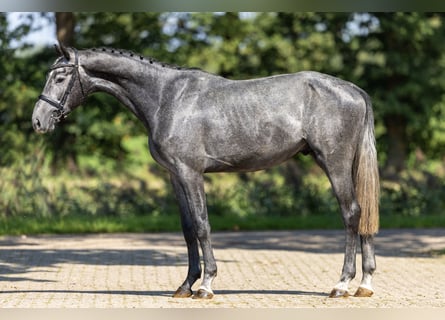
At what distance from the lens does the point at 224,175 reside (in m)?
20.4

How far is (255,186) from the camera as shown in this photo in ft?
63.0

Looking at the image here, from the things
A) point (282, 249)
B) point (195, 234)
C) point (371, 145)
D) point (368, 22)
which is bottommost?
point (282, 249)

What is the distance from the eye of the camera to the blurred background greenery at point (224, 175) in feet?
59.5

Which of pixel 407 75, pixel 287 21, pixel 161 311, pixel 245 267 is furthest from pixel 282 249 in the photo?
pixel 287 21

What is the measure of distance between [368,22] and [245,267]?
13.6m

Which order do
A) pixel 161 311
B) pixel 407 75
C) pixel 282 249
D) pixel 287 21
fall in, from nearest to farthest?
pixel 161 311
pixel 282 249
pixel 407 75
pixel 287 21

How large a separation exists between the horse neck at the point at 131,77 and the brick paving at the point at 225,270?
1.87 m

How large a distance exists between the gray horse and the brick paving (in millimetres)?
556

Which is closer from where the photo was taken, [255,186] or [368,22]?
[255,186]

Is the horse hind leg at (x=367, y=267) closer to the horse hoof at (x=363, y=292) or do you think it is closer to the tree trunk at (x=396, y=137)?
the horse hoof at (x=363, y=292)

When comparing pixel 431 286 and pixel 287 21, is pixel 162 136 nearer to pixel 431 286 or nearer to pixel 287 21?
pixel 431 286

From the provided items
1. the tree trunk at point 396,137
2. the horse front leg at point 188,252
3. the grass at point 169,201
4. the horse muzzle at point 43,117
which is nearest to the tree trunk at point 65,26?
the grass at point 169,201

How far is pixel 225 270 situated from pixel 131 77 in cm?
337

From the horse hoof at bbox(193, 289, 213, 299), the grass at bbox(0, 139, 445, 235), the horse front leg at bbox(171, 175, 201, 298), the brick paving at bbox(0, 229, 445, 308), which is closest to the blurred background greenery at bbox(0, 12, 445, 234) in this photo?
the grass at bbox(0, 139, 445, 235)
